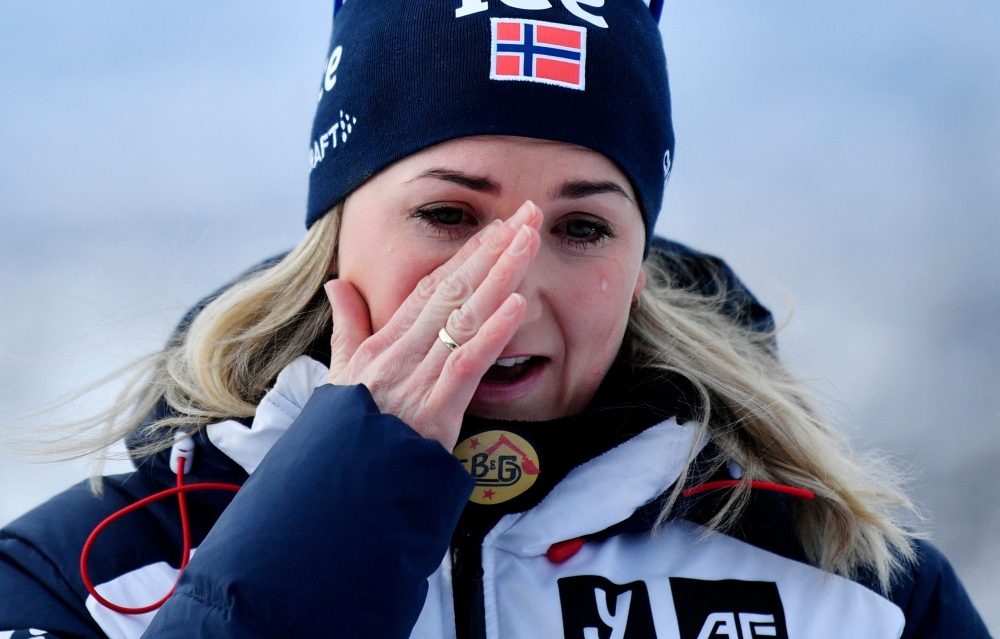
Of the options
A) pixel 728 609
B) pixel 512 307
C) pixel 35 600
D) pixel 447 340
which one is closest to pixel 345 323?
pixel 447 340

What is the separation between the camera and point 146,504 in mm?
1569

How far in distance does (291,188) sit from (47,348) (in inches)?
45.4

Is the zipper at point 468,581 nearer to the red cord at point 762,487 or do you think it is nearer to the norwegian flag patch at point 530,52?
the red cord at point 762,487

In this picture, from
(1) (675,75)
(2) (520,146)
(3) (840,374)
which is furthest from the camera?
(1) (675,75)

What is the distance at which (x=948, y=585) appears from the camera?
69.7 inches

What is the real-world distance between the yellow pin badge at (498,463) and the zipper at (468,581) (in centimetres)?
6

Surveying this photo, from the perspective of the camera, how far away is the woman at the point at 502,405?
1372 mm

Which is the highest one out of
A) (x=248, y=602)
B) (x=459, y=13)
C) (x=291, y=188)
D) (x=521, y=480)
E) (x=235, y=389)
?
Answer: (x=291, y=188)

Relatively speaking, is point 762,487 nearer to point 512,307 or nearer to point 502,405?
point 502,405

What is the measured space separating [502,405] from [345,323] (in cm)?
30

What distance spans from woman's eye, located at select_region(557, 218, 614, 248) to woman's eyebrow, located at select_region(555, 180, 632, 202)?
1.9 inches

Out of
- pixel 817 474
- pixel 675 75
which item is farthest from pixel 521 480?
pixel 675 75

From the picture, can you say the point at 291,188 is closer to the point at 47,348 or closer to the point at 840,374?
the point at 47,348

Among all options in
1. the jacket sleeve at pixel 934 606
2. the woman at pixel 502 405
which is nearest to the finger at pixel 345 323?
the woman at pixel 502 405
